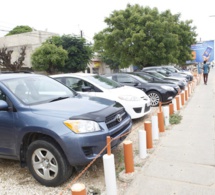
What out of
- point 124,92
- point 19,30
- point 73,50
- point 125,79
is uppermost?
point 19,30

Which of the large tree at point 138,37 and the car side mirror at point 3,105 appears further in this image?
the large tree at point 138,37

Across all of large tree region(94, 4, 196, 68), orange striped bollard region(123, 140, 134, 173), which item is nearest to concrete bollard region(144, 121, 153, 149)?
orange striped bollard region(123, 140, 134, 173)

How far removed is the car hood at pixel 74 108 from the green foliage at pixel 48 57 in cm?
1963

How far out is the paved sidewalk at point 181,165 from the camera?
3.17m

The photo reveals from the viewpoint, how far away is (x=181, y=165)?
3832 millimetres

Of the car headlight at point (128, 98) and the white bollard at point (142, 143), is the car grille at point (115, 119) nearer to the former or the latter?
the white bollard at point (142, 143)

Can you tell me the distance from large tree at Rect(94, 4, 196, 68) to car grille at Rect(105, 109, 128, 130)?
50.2 feet

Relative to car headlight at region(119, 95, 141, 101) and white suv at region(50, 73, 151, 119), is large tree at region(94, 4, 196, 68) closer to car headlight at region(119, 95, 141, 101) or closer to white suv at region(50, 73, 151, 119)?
white suv at region(50, 73, 151, 119)

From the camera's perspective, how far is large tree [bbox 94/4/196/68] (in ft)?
62.3

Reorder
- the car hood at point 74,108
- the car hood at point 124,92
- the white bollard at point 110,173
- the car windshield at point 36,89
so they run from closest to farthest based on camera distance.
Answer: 1. the white bollard at point 110,173
2. the car hood at point 74,108
3. the car windshield at point 36,89
4. the car hood at point 124,92

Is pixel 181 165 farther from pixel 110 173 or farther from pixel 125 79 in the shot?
pixel 125 79

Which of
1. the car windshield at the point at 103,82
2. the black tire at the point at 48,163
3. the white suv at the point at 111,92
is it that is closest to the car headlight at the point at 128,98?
the white suv at the point at 111,92

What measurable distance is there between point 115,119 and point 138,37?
15.8 meters

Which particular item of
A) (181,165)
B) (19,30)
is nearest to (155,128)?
(181,165)
